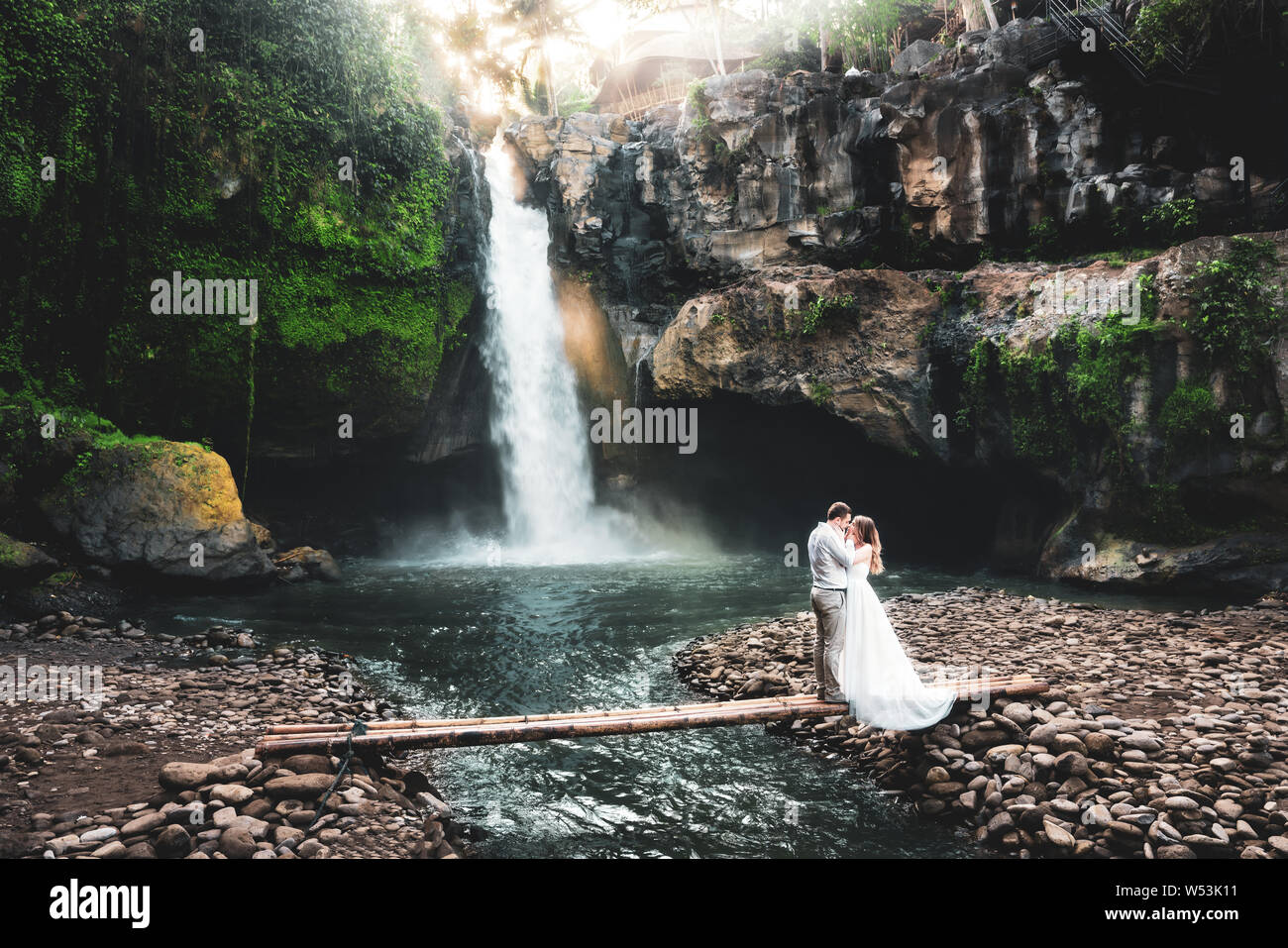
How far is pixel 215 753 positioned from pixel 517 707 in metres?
3.31

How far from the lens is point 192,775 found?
546cm

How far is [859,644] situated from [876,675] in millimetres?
315

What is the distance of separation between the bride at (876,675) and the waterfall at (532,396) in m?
15.8

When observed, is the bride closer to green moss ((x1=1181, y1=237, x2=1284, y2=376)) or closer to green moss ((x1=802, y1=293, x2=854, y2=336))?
green moss ((x1=1181, y1=237, x2=1284, y2=376))

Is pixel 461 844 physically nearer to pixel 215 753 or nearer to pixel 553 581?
pixel 215 753

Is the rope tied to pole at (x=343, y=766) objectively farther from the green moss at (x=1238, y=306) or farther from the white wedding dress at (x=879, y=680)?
the green moss at (x=1238, y=306)

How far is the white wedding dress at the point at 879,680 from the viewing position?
6.63 meters

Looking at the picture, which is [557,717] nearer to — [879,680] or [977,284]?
[879,680]

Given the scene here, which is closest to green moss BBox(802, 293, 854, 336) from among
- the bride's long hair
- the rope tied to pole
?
the bride's long hair

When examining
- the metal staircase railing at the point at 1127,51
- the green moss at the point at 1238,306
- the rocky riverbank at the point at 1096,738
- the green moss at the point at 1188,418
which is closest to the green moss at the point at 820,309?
the green moss at the point at 1238,306

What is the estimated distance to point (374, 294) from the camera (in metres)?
18.3

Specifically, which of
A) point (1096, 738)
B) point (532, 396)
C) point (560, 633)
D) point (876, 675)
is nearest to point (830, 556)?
point (876, 675)

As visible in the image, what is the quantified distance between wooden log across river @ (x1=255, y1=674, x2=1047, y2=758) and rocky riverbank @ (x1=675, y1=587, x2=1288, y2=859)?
0.67 metres

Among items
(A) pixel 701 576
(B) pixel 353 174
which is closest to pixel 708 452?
(A) pixel 701 576
